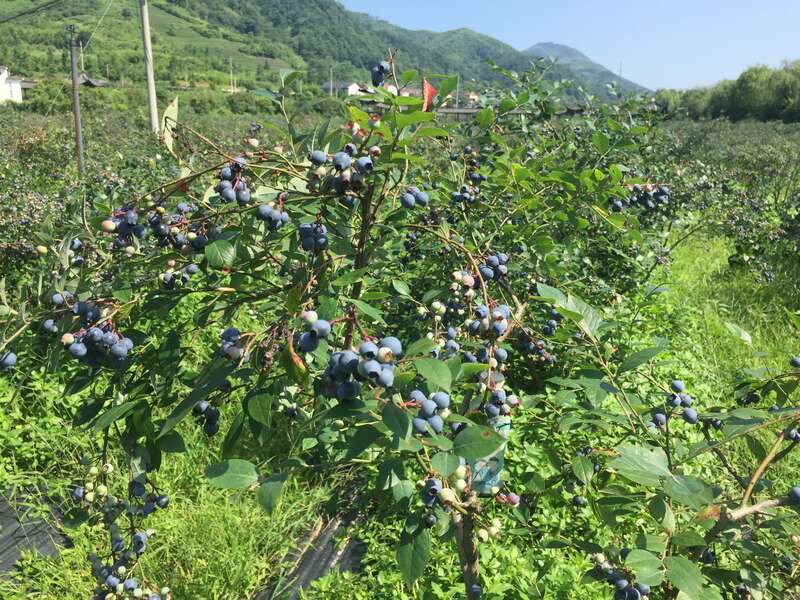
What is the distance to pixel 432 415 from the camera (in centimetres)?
89

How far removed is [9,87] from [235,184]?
55.2 meters

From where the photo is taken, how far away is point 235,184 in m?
1.06

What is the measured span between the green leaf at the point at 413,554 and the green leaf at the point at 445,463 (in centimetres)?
21

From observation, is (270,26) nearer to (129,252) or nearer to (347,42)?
(347,42)

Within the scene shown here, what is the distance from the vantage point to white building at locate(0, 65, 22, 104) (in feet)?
135

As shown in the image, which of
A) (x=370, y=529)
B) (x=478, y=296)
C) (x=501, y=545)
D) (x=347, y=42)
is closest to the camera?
(x=478, y=296)

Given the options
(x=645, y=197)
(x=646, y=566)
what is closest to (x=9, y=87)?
(x=645, y=197)

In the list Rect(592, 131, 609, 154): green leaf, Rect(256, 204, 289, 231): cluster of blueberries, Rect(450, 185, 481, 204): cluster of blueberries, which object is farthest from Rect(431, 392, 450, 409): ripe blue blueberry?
Rect(592, 131, 609, 154): green leaf

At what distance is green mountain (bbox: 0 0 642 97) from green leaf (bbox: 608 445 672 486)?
980 centimetres

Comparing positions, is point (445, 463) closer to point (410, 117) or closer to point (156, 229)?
point (410, 117)

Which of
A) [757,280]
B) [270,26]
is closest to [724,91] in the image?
[757,280]

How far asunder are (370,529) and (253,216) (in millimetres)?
1966

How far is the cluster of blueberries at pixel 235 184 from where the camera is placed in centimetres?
101

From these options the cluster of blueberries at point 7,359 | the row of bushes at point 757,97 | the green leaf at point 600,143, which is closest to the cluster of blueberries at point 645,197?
the green leaf at point 600,143
